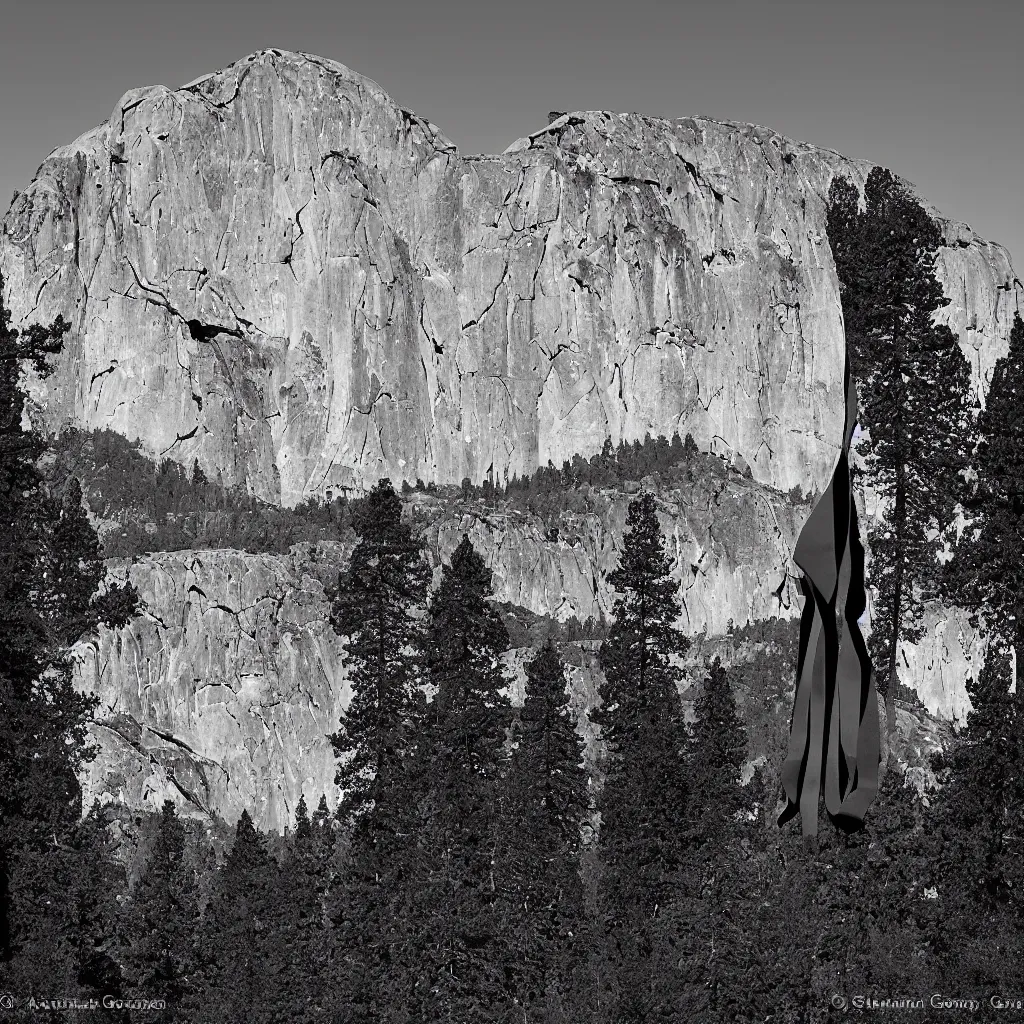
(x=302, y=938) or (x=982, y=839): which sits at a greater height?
(x=982, y=839)

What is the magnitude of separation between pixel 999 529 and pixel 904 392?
523 centimetres

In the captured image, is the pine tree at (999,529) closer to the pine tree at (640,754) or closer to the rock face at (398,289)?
the pine tree at (640,754)

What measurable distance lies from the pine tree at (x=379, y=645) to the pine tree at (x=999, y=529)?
49.4ft

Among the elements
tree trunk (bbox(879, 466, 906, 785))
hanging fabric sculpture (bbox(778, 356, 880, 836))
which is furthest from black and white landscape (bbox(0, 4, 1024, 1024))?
hanging fabric sculpture (bbox(778, 356, 880, 836))

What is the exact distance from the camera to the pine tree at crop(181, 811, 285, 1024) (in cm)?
4319

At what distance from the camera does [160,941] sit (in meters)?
51.5

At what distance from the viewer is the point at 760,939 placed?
29.7 m

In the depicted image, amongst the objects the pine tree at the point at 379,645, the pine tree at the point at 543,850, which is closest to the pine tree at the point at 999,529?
the pine tree at the point at 543,850

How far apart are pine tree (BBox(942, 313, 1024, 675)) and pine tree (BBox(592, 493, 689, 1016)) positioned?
9.87m

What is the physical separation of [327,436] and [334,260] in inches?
661

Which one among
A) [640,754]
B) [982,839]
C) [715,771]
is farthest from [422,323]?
[982,839]

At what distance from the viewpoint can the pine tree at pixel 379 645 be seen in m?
41.7

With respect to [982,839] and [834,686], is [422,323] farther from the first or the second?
[834,686]

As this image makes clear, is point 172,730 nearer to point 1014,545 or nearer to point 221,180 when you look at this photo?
point 221,180
